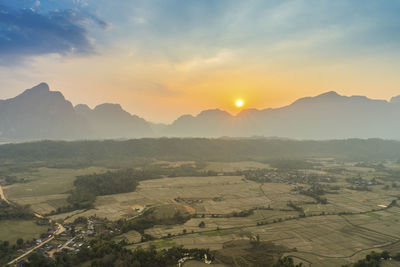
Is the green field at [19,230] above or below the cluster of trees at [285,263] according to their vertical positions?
below

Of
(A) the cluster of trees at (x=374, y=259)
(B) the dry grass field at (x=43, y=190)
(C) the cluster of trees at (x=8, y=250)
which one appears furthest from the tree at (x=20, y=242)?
(A) the cluster of trees at (x=374, y=259)

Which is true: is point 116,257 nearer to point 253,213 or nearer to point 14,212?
point 253,213

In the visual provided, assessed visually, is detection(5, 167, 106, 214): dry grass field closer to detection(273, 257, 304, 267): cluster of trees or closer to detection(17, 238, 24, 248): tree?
detection(17, 238, 24, 248): tree

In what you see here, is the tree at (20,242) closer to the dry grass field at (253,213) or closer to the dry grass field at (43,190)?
the dry grass field at (253,213)

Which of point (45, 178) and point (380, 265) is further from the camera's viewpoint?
point (45, 178)

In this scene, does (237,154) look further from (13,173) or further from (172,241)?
A: (172,241)

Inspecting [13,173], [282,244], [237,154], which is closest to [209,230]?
[282,244]

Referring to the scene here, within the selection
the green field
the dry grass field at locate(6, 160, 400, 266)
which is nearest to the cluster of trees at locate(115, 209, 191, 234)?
the dry grass field at locate(6, 160, 400, 266)
